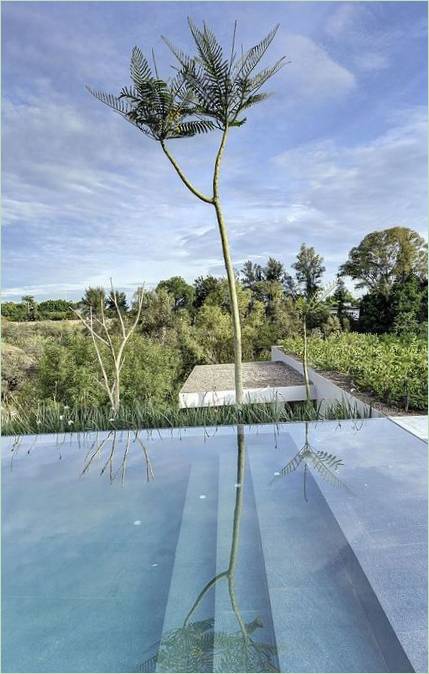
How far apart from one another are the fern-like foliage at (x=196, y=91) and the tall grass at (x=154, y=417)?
279cm

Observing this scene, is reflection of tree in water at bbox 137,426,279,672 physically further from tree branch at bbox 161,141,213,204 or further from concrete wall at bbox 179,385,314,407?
concrete wall at bbox 179,385,314,407

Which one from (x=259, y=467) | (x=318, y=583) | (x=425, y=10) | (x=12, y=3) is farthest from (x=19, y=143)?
(x=318, y=583)

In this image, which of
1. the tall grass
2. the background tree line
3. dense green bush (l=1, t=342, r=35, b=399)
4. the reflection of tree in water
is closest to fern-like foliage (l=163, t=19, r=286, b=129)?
the tall grass

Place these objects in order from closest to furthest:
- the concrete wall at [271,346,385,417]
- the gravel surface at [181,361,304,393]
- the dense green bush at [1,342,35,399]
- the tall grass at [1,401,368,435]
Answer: the tall grass at [1,401,368,435] < the concrete wall at [271,346,385,417] < the gravel surface at [181,361,304,393] < the dense green bush at [1,342,35,399]

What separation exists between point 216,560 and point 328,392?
4279mm

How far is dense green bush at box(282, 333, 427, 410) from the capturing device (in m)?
4.40

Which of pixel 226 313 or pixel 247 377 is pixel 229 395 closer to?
pixel 247 377

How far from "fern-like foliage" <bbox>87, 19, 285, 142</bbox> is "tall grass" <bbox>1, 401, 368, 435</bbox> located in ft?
9.15

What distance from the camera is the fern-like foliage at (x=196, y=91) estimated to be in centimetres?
443

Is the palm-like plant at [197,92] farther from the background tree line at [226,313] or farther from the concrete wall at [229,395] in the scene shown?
the background tree line at [226,313]

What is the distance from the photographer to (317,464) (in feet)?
9.60

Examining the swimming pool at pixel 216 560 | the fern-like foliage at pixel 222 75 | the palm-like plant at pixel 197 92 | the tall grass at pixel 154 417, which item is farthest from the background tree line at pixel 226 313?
the swimming pool at pixel 216 560

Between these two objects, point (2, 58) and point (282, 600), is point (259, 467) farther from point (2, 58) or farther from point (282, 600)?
point (2, 58)

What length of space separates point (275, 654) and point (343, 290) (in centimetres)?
1156
